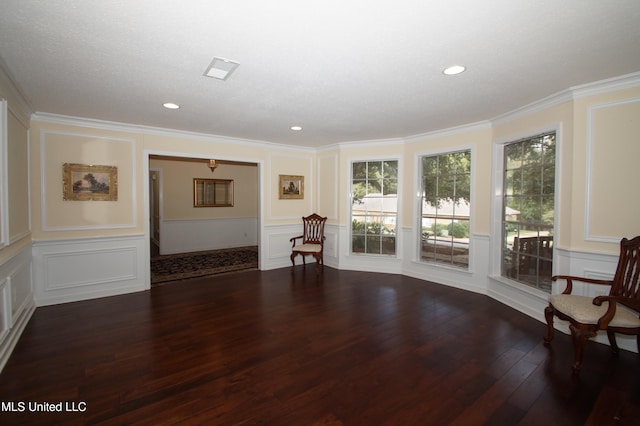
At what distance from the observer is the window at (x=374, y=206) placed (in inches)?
220

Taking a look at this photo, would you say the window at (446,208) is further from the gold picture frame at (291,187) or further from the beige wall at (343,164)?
the gold picture frame at (291,187)

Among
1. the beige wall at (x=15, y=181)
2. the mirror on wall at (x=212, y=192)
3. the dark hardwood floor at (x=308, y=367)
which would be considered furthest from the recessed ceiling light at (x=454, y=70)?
the mirror on wall at (x=212, y=192)

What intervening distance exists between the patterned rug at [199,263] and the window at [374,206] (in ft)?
7.58

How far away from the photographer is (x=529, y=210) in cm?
374

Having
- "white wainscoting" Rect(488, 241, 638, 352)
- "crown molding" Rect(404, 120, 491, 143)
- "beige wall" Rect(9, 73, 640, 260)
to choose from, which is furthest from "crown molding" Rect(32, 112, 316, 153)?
"white wainscoting" Rect(488, 241, 638, 352)

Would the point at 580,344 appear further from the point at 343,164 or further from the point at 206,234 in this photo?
the point at 206,234

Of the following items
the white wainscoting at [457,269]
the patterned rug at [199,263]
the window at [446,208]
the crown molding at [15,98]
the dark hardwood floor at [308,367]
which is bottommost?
the dark hardwood floor at [308,367]

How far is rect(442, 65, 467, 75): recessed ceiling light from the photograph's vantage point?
2.49 m

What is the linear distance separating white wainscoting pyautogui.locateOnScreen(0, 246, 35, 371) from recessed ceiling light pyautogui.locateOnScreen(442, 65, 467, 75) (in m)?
4.28

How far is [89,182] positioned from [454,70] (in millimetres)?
4715

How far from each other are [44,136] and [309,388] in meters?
4.49

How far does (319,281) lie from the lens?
5.05 meters

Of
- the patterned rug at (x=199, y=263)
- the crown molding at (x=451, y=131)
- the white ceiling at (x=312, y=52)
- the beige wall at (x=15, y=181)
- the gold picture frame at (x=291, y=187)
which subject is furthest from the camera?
the gold picture frame at (x=291, y=187)

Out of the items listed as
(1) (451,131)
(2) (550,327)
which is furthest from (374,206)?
(2) (550,327)
